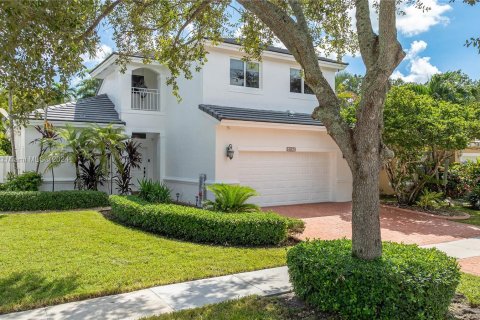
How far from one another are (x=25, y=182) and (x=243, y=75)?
997 centimetres

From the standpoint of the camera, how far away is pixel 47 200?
532 inches

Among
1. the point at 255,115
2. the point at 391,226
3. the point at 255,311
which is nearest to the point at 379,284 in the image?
the point at 255,311

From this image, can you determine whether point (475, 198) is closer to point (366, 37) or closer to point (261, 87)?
point (261, 87)

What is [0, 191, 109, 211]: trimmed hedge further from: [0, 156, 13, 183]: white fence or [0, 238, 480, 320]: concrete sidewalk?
[0, 238, 480, 320]: concrete sidewalk

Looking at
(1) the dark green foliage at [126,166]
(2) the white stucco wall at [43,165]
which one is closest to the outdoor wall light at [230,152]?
(1) the dark green foliage at [126,166]

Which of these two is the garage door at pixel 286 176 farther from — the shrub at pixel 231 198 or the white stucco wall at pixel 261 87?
the shrub at pixel 231 198

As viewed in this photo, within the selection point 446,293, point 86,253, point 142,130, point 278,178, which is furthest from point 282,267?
point 142,130

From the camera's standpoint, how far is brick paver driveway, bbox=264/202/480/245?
35.8ft

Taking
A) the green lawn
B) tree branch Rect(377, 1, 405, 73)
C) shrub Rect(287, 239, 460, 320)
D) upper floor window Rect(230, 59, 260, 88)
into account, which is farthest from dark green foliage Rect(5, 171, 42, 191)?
the green lawn

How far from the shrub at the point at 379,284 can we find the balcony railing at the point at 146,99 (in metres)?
14.4

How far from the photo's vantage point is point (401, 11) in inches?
334

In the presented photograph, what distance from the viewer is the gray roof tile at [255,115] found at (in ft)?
45.9

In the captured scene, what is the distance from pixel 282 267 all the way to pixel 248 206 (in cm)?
357

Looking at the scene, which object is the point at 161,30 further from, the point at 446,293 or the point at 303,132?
the point at 446,293
